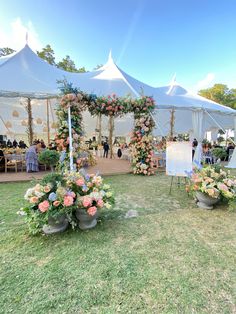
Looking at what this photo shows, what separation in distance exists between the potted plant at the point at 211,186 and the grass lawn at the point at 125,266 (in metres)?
0.34

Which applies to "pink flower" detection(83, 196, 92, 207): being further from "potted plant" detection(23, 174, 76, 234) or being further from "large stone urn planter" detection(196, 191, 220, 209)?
"large stone urn planter" detection(196, 191, 220, 209)

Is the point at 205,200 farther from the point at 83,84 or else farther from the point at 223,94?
the point at 223,94

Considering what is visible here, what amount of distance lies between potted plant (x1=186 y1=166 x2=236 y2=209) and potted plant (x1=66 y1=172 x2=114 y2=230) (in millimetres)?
1864

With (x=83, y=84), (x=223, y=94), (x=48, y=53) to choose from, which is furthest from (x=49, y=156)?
(x=223, y=94)

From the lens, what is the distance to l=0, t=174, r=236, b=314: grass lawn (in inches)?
66.7

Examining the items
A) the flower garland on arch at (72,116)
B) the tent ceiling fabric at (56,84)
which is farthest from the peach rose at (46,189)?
the tent ceiling fabric at (56,84)

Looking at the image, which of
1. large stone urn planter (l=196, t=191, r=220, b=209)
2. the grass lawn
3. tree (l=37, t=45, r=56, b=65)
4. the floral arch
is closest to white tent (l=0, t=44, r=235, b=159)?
the floral arch

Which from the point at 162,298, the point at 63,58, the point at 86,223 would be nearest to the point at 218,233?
the point at 162,298

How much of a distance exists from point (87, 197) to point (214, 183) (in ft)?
8.26

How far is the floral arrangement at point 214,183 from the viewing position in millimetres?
3646

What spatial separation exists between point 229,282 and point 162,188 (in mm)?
3606

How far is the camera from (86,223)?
300 cm

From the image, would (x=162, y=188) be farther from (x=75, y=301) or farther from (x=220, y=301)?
(x=75, y=301)

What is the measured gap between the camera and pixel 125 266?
218cm
